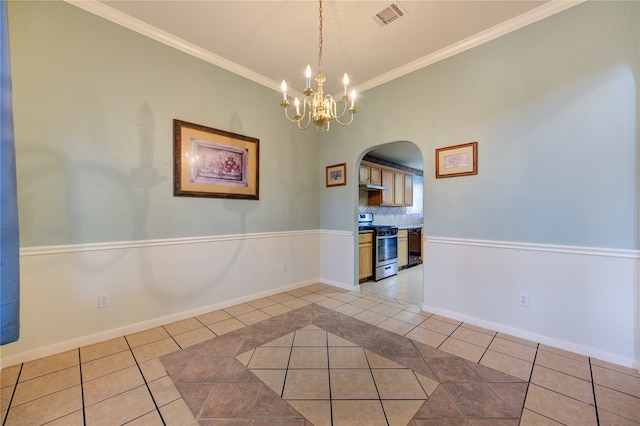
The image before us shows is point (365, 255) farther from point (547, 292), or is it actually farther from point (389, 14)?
point (389, 14)

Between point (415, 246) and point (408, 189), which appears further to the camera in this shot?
point (408, 189)

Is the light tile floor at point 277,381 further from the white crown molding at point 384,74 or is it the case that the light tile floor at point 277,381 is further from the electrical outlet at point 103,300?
the white crown molding at point 384,74

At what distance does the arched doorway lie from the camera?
3.96 meters

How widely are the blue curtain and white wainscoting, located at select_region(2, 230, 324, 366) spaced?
1.16 m

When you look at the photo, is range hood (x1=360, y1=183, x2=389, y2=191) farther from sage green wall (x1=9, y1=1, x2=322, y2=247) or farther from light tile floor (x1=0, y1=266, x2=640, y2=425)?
light tile floor (x1=0, y1=266, x2=640, y2=425)

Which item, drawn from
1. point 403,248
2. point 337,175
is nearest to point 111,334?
point 337,175

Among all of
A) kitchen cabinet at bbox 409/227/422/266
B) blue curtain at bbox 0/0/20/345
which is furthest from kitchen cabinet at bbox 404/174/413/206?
blue curtain at bbox 0/0/20/345

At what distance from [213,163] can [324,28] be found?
73.5 inches

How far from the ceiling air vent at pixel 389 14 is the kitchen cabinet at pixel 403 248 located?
3671 millimetres

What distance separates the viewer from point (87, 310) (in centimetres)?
229

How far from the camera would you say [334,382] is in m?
1.80

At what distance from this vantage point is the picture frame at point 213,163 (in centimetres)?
282

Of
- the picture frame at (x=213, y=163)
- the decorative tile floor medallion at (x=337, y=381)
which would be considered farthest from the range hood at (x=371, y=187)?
the decorative tile floor medallion at (x=337, y=381)

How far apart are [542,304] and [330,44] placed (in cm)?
331
